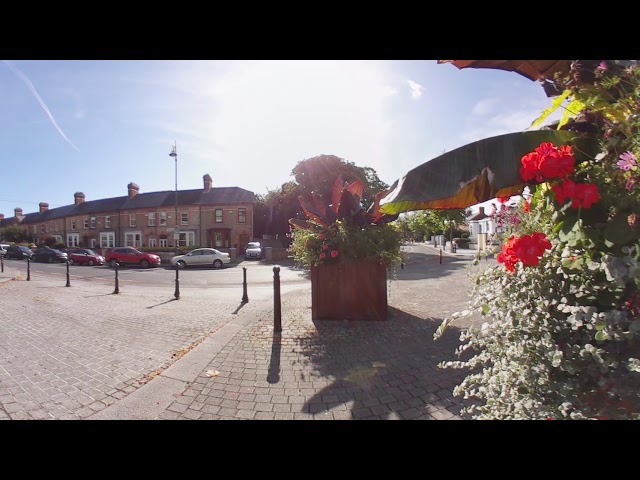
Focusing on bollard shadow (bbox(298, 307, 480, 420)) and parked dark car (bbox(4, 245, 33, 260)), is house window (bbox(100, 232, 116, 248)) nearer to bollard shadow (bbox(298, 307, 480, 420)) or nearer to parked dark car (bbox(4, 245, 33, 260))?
parked dark car (bbox(4, 245, 33, 260))

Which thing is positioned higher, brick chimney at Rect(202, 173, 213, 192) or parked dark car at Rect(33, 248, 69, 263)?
brick chimney at Rect(202, 173, 213, 192)

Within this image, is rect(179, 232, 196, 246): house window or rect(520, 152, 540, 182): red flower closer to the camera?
rect(520, 152, 540, 182): red flower

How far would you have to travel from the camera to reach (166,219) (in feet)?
113

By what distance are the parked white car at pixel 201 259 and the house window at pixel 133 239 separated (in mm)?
19140

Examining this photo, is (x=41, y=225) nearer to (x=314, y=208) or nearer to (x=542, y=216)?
(x=314, y=208)

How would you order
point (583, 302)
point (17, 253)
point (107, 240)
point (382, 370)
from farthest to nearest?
point (107, 240)
point (17, 253)
point (382, 370)
point (583, 302)

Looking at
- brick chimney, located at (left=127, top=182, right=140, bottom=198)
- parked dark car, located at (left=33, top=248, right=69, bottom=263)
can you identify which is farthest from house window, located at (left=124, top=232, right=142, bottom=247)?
parked dark car, located at (left=33, top=248, right=69, bottom=263)

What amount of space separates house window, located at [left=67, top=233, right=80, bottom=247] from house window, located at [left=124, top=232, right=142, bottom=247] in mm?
12271

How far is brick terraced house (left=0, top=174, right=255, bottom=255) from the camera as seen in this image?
33.4m

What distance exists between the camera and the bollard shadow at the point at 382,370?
2602 mm

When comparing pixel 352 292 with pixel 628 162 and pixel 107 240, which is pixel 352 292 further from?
pixel 107 240

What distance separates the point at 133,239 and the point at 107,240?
5449mm

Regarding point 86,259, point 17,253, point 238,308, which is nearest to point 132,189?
point 17,253
